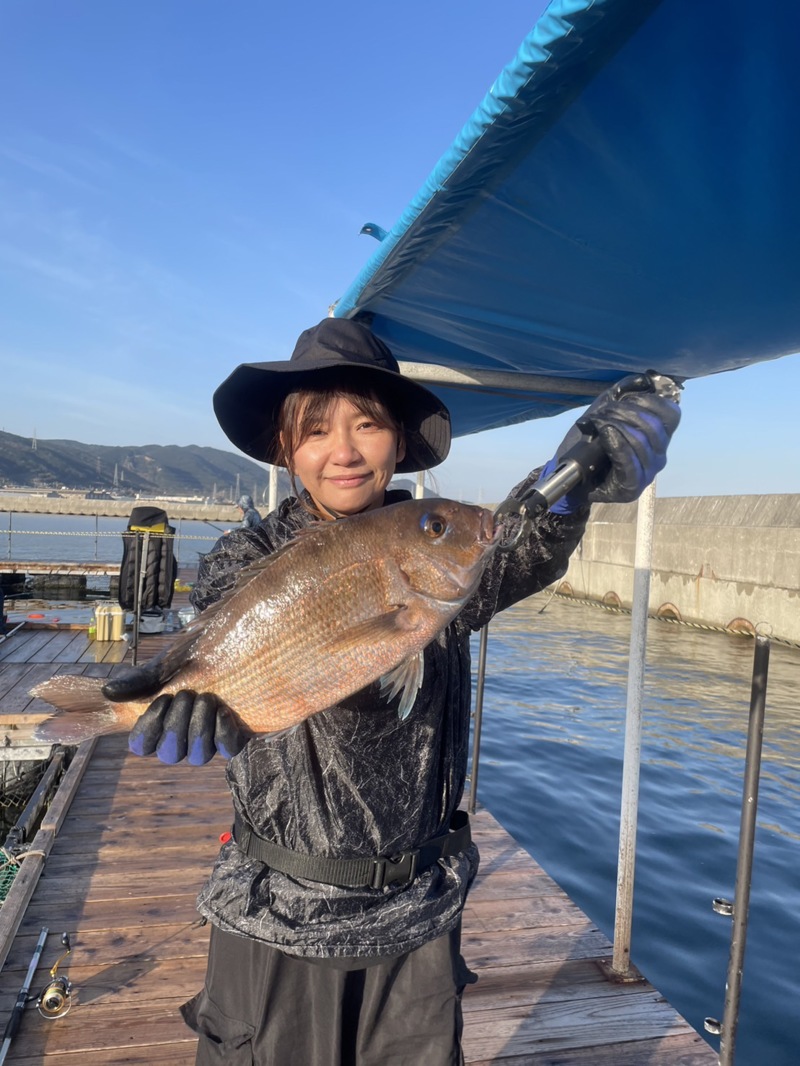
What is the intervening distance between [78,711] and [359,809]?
3.04ft

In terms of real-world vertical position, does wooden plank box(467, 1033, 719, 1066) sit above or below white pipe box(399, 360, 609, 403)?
below

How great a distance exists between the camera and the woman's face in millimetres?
2264

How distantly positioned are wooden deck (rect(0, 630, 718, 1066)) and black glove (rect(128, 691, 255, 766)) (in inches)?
92.7

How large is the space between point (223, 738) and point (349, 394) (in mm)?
1181

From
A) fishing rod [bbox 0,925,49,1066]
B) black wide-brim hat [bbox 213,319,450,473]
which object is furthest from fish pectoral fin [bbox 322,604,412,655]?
fishing rod [bbox 0,925,49,1066]

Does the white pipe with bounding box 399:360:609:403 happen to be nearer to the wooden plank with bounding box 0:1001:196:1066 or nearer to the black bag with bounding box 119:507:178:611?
the wooden plank with bounding box 0:1001:196:1066

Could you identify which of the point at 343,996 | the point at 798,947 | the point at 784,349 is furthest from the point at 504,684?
the point at 343,996

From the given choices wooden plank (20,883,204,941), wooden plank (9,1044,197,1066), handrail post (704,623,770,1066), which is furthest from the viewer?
wooden plank (20,883,204,941)

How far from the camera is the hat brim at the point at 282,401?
90.4 inches

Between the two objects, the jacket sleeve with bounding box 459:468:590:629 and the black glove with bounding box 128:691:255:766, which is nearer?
the black glove with bounding box 128:691:255:766

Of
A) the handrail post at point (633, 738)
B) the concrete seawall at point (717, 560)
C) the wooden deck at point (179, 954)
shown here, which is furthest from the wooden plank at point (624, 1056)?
the concrete seawall at point (717, 560)

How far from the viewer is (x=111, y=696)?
1999 millimetres

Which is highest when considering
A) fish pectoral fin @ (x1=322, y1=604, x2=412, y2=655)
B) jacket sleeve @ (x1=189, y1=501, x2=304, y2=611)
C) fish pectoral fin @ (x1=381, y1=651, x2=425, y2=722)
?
jacket sleeve @ (x1=189, y1=501, x2=304, y2=611)

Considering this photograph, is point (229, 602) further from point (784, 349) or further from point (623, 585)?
point (623, 585)
